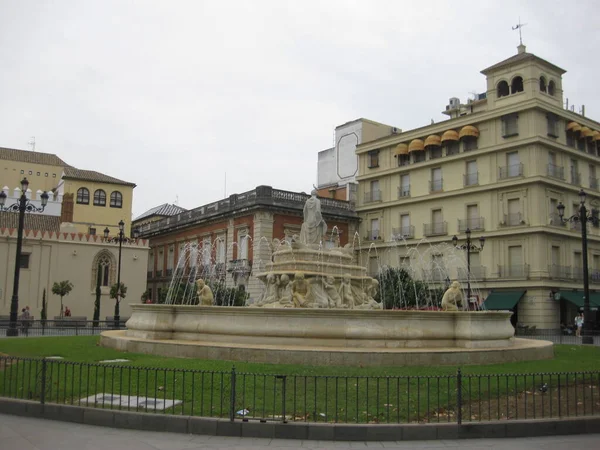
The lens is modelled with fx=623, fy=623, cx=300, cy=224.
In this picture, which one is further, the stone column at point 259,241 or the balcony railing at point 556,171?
the stone column at point 259,241

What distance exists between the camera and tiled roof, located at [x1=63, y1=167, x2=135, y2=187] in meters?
52.5

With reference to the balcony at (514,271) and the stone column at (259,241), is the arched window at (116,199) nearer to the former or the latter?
the stone column at (259,241)

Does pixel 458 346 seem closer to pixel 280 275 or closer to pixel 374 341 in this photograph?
pixel 374 341

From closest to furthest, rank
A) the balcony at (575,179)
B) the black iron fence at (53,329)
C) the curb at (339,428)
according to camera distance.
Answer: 1. the curb at (339,428)
2. the black iron fence at (53,329)
3. the balcony at (575,179)

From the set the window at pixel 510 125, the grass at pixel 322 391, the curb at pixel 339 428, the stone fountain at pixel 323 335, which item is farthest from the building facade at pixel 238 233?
the curb at pixel 339 428

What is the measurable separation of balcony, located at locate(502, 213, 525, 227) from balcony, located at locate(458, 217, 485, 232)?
5.57 ft

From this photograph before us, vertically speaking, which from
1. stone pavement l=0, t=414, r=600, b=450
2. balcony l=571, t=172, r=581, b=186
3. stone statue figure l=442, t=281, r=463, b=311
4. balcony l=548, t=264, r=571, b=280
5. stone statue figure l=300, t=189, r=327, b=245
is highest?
balcony l=571, t=172, r=581, b=186

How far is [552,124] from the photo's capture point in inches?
1501

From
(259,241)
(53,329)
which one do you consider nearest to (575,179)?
(259,241)

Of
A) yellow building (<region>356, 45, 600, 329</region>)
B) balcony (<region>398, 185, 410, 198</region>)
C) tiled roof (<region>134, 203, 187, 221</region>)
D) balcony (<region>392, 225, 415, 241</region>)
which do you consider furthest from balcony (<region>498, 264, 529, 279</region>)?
tiled roof (<region>134, 203, 187, 221</region>)

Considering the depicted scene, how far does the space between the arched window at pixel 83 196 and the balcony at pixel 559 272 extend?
36.6 meters

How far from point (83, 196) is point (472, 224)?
32064 mm

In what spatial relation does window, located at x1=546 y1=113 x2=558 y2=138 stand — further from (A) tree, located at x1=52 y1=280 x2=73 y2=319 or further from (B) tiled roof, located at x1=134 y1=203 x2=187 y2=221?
(B) tiled roof, located at x1=134 y1=203 x2=187 y2=221

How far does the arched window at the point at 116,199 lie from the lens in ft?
176
